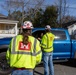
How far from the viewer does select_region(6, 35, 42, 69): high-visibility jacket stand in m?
4.43

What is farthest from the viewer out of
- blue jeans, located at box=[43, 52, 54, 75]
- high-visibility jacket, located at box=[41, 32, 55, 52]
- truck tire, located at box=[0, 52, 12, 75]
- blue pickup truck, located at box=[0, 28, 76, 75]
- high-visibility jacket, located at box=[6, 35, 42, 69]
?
blue pickup truck, located at box=[0, 28, 76, 75]

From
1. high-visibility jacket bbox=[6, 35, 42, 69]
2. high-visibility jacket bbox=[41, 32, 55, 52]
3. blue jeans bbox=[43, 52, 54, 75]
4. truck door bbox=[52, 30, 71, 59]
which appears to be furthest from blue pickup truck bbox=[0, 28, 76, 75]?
high-visibility jacket bbox=[6, 35, 42, 69]

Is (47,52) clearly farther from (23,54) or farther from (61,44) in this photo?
(23,54)

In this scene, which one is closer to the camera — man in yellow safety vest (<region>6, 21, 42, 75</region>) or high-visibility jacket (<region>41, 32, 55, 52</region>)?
man in yellow safety vest (<region>6, 21, 42, 75</region>)

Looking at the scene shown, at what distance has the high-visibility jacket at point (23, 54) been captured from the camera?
14.5 ft

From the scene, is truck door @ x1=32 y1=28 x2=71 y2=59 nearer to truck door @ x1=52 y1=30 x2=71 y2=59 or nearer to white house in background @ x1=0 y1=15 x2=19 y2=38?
truck door @ x1=52 y1=30 x2=71 y2=59

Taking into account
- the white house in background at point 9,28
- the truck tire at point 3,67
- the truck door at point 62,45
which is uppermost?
the white house in background at point 9,28

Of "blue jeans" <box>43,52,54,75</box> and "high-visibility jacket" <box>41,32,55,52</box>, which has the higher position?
"high-visibility jacket" <box>41,32,55,52</box>

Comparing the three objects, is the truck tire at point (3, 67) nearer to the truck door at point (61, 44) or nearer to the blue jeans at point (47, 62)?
the blue jeans at point (47, 62)

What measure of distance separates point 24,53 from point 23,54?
3cm

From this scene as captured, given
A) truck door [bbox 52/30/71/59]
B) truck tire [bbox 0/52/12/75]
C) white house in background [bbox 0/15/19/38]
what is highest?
white house in background [bbox 0/15/19/38]

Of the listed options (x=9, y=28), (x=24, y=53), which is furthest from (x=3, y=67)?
(x=9, y=28)

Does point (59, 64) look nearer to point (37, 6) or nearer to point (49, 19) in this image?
point (49, 19)

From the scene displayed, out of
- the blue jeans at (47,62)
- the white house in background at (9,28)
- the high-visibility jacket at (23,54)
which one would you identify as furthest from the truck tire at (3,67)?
the white house in background at (9,28)
